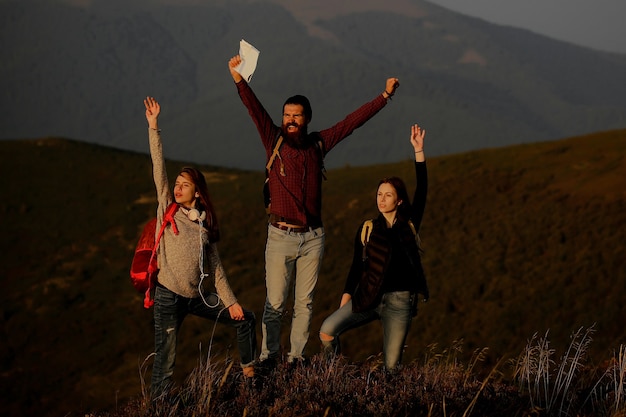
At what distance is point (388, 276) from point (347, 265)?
22532 mm

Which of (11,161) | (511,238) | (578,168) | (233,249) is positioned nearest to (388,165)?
(233,249)

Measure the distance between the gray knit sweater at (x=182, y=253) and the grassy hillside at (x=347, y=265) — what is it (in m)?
7.72

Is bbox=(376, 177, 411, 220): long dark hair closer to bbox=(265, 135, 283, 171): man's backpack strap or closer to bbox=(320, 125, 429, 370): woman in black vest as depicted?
bbox=(320, 125, 429, 370): woman in black vest

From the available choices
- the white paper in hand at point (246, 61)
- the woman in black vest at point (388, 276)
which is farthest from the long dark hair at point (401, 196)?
the white paper in hand at point (246, 61)

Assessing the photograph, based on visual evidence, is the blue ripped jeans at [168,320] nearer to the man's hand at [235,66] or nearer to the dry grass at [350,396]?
the dry grass at [350,396]

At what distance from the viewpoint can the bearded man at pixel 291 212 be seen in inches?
250

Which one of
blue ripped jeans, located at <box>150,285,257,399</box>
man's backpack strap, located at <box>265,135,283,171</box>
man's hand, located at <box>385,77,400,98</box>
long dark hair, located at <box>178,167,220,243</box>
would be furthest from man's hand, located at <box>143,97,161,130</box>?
man's hand, located at <box>385,77,400,98</box>

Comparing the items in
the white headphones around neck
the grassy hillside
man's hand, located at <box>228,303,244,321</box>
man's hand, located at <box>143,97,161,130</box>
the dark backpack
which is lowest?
the grassy hillside

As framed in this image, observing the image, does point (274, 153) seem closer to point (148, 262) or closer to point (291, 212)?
point (291, 212)

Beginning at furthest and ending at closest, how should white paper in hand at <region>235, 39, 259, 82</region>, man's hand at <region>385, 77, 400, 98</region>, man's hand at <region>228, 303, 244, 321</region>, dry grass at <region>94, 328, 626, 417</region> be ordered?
man's hand at <region>385, 77, 400, 98</region>, white paper in hand at <region>235, 39, 259, 82</region>, man's hand at <region>228, 303, 244, 321</region>, dry grass at <region>94, 328, 626, 417</region>

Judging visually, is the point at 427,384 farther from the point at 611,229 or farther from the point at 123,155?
the point at 123,155

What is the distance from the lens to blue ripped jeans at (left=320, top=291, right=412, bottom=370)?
629 cm

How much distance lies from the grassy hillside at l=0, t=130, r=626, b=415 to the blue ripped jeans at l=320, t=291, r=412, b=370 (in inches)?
246

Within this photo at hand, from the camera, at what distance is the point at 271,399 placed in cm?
582
